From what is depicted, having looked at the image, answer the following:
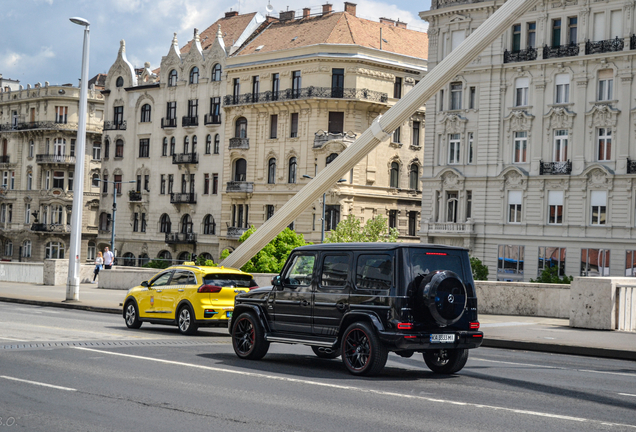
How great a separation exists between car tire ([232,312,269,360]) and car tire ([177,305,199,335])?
15.9 feet

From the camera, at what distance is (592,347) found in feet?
57.7

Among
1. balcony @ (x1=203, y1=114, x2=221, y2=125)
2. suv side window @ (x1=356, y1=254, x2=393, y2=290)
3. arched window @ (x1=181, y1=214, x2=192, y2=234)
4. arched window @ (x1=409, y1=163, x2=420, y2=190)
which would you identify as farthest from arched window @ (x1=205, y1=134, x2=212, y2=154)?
suv side window @ (x1=356, y1=254, x2=393, y2=290)

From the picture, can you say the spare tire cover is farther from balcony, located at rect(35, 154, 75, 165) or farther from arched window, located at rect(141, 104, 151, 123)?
balcony, located at rect(35, 154, 75, 165)

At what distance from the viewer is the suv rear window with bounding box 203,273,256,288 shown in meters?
19.5

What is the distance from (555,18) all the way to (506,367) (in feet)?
139

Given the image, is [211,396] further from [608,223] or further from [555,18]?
[555,18]

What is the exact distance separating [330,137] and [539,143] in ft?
62.3

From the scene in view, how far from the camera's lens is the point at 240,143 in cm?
7238

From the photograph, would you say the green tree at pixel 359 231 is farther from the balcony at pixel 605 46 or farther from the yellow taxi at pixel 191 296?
the yellow taxi at pixel 191 296

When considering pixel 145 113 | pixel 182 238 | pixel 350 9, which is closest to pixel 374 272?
pixel 350 9

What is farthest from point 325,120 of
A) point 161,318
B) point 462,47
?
point 161,318


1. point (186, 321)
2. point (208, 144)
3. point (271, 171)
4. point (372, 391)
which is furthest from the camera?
point (208, 144)

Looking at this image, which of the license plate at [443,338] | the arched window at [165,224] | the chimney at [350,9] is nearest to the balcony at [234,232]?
the arched window at [165,224]

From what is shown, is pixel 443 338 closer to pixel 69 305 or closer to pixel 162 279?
pixel 162 279
